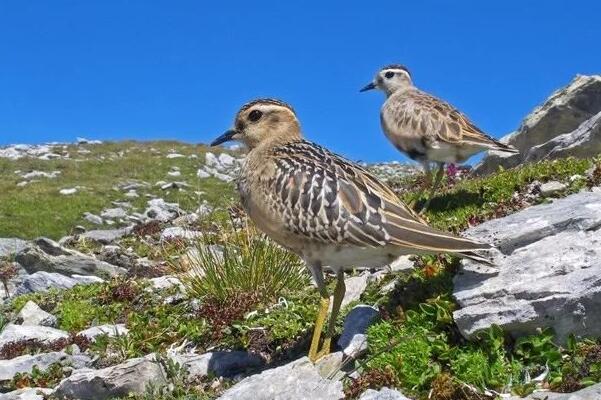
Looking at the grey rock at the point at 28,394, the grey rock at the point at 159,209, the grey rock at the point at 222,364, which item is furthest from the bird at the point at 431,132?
the grey rock at the point at 159,209

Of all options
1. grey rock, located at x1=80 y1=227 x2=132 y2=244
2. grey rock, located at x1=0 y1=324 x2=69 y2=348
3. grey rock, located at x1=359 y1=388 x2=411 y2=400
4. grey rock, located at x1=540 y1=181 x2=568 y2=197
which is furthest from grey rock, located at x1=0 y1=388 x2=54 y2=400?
grey rock, located at x1=80 y1=227 x2=132 y2=244

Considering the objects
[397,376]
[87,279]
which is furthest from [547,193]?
[87,279]

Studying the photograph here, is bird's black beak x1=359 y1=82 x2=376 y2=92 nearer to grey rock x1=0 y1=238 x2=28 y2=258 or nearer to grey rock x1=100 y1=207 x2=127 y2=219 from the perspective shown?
grey rock x1=0 y1=238 x2=28 y2=258

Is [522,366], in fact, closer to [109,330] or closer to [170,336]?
[170,336]

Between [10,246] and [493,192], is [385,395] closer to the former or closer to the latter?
[493,192]

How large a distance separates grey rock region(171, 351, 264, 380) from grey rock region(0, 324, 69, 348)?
267cm

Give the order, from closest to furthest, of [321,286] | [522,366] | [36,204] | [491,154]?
[522,366] < [321,286] < [491,154] < [36,204]

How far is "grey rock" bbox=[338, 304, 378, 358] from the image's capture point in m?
8.45

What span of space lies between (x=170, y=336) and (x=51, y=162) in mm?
43283

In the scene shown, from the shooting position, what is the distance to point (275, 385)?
8039mm

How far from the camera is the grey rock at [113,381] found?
29.8ft

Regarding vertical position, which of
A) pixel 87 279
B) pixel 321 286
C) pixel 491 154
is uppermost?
pixel 491 154

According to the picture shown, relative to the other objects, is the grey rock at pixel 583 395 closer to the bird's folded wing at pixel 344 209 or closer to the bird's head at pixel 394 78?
the bird's folded wing at pixel 344 209

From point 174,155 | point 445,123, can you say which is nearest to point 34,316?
point 445,123
